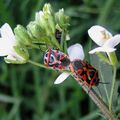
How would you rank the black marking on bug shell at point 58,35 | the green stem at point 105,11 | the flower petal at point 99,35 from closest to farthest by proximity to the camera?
the flower petal at point 99,35
the black marking on bug shell at point 58,35
the green stem at point 105,11

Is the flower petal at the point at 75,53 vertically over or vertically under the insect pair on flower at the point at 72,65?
over

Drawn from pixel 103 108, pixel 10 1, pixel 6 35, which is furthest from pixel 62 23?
pixel 10 1

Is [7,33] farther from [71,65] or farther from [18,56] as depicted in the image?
[71,65]

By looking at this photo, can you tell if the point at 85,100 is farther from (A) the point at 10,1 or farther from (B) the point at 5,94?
(A) the point at 10,1

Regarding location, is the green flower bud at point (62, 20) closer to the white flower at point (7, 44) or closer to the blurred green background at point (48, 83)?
the white flower at point (7, 44)

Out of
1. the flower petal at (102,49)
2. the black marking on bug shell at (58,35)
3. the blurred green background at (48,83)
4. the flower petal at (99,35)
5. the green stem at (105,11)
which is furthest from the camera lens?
the blurred green background at (48,83)

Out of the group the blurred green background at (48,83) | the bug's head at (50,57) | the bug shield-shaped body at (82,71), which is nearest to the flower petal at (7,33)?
the bug's head at (50,57)

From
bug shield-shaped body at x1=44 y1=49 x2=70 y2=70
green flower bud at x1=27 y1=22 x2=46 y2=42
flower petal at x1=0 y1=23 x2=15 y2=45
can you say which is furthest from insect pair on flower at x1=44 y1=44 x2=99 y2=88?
flower petal at x1=0 y1=23 x2=15 y2=45
